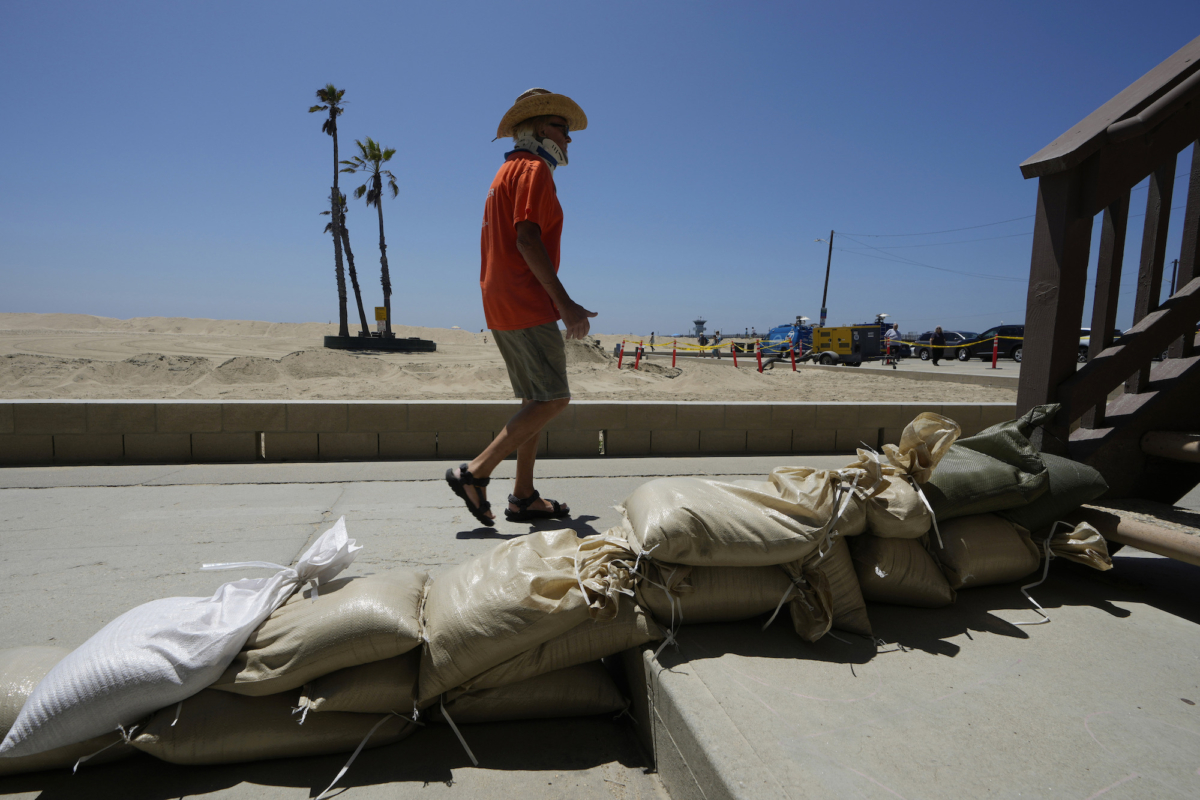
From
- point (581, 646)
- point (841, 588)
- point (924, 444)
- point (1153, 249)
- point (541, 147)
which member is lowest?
point (581, 646)

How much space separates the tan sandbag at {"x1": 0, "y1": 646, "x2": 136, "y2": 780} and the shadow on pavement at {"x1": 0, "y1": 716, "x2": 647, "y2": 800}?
0.04 metres

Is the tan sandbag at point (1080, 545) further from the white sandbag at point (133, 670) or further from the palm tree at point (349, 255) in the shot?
the palm tree at point (349, 255)

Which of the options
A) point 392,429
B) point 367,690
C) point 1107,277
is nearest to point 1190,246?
point 1107,277

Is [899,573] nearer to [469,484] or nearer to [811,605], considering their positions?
[811,605]

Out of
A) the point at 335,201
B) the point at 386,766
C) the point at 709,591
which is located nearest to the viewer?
the point at 386,766

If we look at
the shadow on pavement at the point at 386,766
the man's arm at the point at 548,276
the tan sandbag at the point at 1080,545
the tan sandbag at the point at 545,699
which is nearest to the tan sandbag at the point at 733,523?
the tan sandbag at the point at 545,699

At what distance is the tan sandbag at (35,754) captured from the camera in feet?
4.45

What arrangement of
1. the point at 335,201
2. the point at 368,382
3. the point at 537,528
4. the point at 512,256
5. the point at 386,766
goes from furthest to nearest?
the point at 335,201, the point at 368,382, the point at 537,528, the point at 512,256, the point at 386,766

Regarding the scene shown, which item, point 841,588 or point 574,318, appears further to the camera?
point 574,318

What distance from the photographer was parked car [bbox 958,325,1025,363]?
2572 centimetres

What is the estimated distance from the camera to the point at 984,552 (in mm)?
1960

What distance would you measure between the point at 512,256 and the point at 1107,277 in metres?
Result: 2.49

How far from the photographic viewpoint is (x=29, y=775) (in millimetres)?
1389

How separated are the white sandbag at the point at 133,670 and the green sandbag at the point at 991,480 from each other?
194 cm
